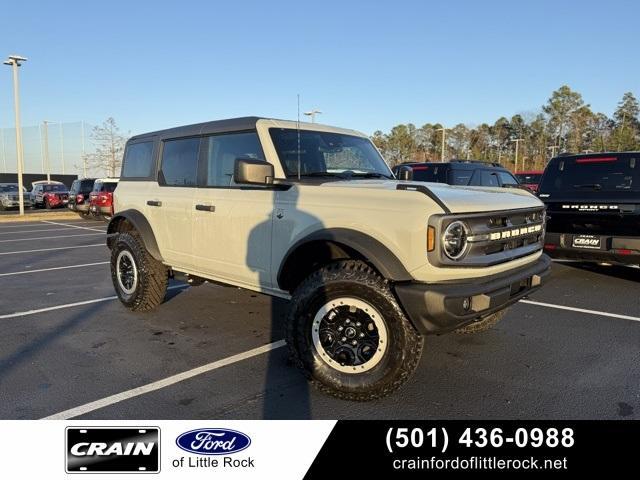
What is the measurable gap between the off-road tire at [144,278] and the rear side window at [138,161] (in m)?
0.76

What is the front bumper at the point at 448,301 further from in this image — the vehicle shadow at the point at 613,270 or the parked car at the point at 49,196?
the parked car at the point at 49,196

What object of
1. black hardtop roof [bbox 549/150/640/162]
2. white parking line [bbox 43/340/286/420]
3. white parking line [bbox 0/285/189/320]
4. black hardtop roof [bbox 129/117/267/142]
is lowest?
white parking line [bbox 43/340/286/420]

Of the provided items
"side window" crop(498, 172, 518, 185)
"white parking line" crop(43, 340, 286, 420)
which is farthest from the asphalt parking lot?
"side window" crop(498, 172, 518, 185)

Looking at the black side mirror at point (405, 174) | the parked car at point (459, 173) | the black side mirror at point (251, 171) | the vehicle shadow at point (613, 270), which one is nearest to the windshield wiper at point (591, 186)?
the vehicle shadow at point (613, 270)

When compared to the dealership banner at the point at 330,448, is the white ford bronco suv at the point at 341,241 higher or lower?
higher

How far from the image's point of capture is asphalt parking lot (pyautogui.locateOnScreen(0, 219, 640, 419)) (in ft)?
10.9

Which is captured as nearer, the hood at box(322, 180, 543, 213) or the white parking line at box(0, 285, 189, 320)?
the hood at box(322, 180, 543, 213)

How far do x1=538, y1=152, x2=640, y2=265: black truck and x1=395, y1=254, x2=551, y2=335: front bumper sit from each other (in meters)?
3.53

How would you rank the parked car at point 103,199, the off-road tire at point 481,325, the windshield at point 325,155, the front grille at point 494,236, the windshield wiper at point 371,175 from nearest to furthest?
the front grille at point 494,236
the windshield at point 325,155
the windshield wiper at point 371,175
the off-road tire at point 481,325
the parked car at point 103,199

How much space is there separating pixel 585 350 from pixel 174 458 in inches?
145

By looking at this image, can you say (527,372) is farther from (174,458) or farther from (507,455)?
(174,458)

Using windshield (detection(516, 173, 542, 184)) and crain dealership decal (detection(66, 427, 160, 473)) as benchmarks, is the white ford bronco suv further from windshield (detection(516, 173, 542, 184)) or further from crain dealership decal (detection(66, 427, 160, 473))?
windshield (detection(516, 173, 542, 184))

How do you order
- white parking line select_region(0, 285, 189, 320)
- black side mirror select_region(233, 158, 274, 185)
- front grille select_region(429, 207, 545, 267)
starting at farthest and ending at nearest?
1. white parking line select_region(0, 285, 189, 320)
2. black side mirror select_region(233, 158, 274, 185)
3. front grille select_region(429, 207, 545, 267)

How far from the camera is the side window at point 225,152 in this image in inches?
174
